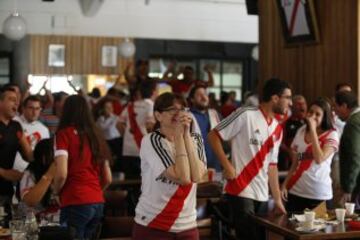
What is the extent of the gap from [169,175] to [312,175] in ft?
7.35

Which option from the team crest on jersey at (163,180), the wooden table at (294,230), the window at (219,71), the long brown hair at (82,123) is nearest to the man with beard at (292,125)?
the wooden table at (294,230)

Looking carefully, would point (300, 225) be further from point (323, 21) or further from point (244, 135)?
point (323, 21)

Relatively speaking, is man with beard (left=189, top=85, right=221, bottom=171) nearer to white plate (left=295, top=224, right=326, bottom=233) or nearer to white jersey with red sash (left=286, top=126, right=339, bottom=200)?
white jersey with red sash (left=286, top=126, right=339, bottom=200)

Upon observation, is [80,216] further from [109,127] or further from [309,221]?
[109,127]

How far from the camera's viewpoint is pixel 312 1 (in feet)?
24.1

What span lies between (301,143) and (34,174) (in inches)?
89.4

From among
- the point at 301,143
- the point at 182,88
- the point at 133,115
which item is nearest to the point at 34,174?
the point at 301,143

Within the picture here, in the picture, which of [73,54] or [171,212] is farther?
[73,54]

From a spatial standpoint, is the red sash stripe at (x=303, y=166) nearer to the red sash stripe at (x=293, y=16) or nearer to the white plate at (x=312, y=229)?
the white plate at (x=312, y=229)

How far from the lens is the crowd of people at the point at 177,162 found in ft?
11.6

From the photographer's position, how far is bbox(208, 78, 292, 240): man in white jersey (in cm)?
476

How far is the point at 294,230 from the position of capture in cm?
399

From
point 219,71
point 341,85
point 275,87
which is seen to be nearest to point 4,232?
point 275,87

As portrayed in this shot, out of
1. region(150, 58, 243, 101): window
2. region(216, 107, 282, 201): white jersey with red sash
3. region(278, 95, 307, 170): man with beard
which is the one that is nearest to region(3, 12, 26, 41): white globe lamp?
region(278, 95, 307, 170): man with beard
